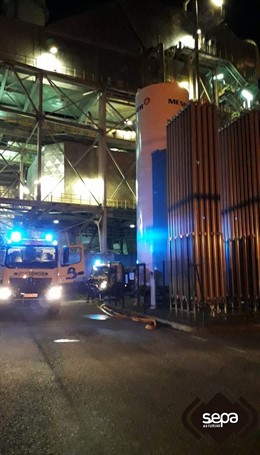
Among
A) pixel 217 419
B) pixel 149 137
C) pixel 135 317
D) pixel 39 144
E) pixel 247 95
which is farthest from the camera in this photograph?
pixel 247 95

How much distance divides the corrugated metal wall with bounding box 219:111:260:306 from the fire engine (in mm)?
6269

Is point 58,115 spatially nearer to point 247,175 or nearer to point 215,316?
point 247,175

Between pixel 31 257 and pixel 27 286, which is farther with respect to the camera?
pixel 31 257

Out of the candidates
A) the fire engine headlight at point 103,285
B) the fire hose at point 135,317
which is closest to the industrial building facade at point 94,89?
the fire engine headlight at point 103,285

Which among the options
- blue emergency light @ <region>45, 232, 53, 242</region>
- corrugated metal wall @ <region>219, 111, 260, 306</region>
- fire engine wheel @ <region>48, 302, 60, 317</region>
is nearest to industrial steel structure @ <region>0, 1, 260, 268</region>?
blue emergency light @ <region>45, 232, 53, 242</region>

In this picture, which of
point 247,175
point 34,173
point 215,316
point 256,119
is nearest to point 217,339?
point 215,316

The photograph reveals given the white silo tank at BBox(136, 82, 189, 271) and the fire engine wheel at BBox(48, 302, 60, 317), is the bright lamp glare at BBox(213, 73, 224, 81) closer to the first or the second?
the white silo tank at BBox(136, 82, 189, 271)

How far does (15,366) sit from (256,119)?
13738mm

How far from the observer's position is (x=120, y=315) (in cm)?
1678

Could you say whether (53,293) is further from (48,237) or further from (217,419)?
(217,419)

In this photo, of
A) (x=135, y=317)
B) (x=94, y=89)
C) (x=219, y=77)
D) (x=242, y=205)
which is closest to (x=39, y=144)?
(x=94, y=89)

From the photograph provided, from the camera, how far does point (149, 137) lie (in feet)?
66.4

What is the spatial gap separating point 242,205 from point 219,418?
1286 centimetres

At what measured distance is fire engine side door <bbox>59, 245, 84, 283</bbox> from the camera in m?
15.7
